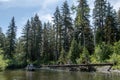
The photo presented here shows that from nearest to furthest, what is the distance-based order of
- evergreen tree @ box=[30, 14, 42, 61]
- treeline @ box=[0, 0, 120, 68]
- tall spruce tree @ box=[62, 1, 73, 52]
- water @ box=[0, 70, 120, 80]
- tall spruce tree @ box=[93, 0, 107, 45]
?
water @ box=[0, 70, 120, 80], treeline @ box=[0, 0, 120, 68], tall spruce tree @ box=[93, 0, 107, 45], tall spruce tree @ box=[62, 1, 73, 52], evergreen tree @ box=[30, 14, 42, 61]

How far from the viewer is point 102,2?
240ft

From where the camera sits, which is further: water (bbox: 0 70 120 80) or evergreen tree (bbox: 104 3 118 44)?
evergreen tree (bbox: 104 3 118 44)

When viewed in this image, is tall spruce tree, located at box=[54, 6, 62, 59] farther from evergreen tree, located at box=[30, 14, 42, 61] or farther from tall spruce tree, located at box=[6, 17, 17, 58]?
tall spruce tree, located at box=[6, 17, 17, 58]

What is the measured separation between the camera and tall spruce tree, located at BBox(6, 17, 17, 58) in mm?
87050

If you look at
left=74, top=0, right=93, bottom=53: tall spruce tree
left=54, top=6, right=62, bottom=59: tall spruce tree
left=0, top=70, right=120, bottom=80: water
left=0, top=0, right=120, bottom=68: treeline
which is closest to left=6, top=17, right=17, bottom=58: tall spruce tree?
left=0, top=0, right=120, bottom=68: treeline

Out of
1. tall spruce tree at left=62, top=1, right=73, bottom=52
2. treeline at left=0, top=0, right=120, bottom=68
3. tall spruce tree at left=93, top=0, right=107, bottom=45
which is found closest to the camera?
treeline at left=0, top=0, right=120, bottom=68

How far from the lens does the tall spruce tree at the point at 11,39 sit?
87050 mm

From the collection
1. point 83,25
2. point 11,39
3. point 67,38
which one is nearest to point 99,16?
point 83,25

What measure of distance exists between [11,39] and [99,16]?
30677 mm

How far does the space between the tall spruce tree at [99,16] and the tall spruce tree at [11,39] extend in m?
28.2

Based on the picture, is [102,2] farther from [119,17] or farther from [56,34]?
[56,34]

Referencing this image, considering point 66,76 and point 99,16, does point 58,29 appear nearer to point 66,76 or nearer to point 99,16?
point 99,16

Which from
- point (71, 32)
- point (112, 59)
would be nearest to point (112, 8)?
point (71, 32)

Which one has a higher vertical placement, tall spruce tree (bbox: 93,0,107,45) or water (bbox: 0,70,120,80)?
tall spruce tree (bbox: 93,0,107,45)
